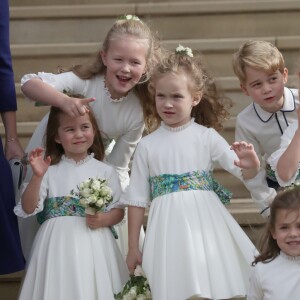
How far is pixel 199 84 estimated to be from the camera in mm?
4352

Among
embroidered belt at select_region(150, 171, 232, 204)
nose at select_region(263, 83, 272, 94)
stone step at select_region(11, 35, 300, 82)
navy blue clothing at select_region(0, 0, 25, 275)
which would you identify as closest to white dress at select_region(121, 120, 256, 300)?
embroidered belt at select_region(150, 171, 232, 204)

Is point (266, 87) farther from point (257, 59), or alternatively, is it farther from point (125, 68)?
point (125, 68)

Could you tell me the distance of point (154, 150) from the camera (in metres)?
4.28

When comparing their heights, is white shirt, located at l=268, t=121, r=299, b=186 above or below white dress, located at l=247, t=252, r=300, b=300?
above

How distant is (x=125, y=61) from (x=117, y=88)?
137mm

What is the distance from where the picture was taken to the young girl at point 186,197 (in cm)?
399

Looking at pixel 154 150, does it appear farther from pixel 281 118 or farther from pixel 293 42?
pixel 293 42

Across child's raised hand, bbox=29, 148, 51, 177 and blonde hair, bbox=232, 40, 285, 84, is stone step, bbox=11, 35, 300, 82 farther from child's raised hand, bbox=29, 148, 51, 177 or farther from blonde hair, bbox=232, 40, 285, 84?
child's raised hand, bbox=29, 148, 51, 177

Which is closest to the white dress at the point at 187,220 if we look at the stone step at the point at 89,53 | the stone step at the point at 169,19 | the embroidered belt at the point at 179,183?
the embroidered belt at the point at 179,183

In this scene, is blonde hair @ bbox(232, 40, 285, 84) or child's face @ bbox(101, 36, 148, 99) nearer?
blonde hair @ bbox(232, 40, 285, 84)

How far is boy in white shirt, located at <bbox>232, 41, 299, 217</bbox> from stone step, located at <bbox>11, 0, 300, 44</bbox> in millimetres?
2131

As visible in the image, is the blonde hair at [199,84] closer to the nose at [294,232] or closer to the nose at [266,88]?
the nose at [266,88]

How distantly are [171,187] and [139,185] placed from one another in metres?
0.16

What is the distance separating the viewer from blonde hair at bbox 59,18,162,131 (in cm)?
456
